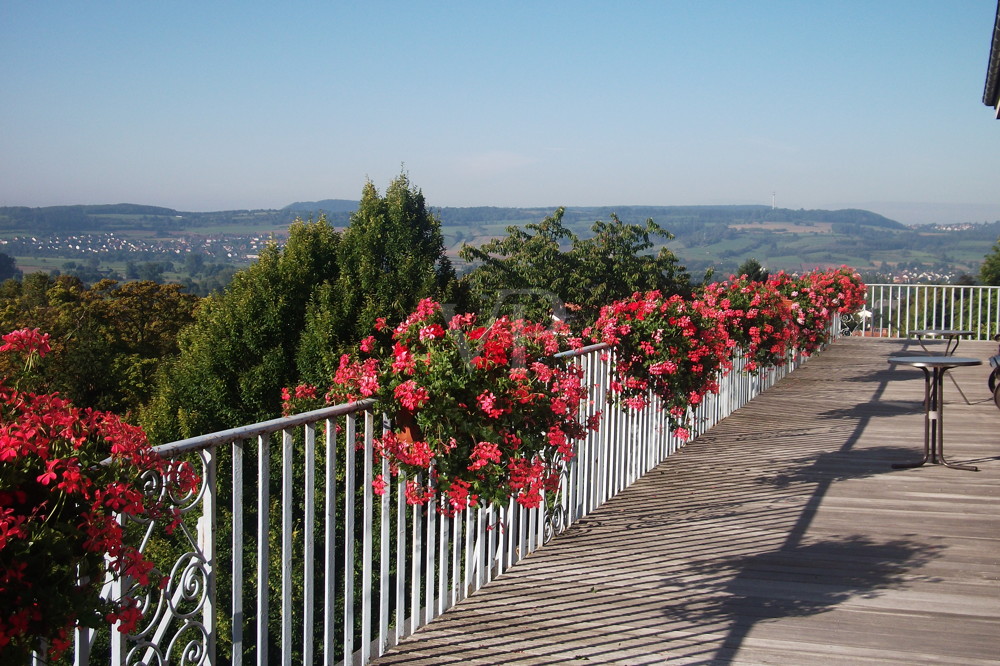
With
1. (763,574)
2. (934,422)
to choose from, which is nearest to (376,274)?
(934,422)

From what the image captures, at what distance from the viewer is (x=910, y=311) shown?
17.8 m

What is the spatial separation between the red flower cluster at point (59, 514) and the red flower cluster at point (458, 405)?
132 centimetres

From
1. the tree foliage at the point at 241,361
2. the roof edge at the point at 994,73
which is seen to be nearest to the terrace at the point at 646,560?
the roof edge at the point at 994,73

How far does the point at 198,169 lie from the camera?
1416 inches

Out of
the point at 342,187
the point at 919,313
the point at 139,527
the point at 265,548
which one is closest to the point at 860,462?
the point at 265,548

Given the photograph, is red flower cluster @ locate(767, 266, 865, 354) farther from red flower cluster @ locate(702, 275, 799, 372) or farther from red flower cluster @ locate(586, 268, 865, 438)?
red flower cluster @ locate(586, 268, 865, 438)

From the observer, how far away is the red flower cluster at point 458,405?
292 centimetres

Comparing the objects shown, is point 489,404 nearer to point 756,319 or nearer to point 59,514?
point 59,514

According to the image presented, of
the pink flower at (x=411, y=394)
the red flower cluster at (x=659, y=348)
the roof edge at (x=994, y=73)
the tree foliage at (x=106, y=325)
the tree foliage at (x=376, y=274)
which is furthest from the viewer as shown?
the tree foliage at (x=106, y=325)

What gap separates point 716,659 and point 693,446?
4.07 metres

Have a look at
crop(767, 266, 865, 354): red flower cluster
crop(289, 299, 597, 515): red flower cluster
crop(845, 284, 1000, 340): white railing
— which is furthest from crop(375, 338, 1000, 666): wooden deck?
crop(845, 284, 1000, 340): white railing

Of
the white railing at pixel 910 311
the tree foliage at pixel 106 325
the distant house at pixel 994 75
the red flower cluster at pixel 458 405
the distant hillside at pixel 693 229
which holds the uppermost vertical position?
the distant house at pixel 994 75

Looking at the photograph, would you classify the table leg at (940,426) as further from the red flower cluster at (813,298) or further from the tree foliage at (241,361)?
the tree foliage at (241,361)

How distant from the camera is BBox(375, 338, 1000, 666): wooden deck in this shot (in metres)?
2.97
